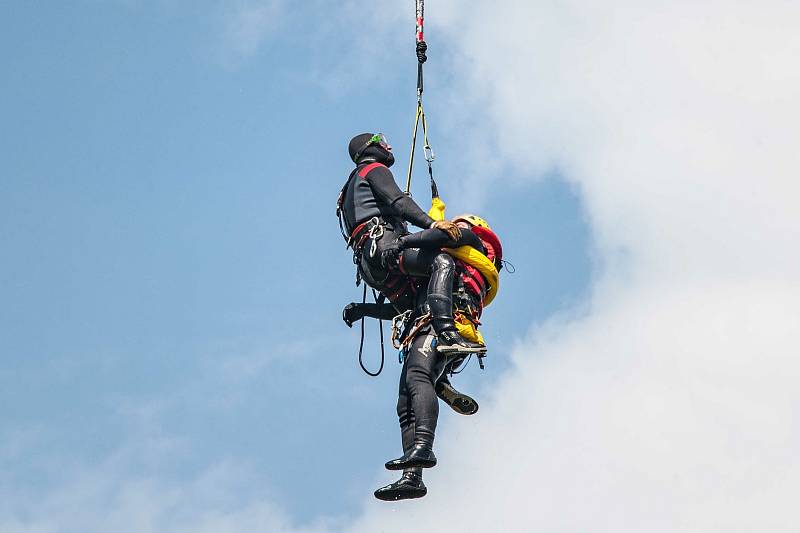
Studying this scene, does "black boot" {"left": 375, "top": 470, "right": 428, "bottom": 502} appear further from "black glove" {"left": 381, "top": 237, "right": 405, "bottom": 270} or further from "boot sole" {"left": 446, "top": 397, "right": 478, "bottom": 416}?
"black glove" {"left": 381, "top": 237, "right": 405, "bottom": 270}

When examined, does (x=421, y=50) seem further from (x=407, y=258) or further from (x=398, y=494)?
(x=398, y=494)

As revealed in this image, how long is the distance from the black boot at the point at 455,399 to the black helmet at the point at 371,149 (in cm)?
236

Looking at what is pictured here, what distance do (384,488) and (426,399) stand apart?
39.4 inches

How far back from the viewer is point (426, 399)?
60.6 feet

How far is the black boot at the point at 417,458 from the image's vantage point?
18094 millimetres

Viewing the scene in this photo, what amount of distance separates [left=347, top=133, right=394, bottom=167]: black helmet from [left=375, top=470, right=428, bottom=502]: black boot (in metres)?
3.42

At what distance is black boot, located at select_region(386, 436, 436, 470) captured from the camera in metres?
18.1

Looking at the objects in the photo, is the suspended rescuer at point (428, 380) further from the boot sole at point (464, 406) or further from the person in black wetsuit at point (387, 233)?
the person in black wetsuit at point (387, 233)

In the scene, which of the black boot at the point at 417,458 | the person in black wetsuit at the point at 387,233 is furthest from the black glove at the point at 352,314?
the black boot at the point at 417,458

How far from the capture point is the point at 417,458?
18109 millimetres

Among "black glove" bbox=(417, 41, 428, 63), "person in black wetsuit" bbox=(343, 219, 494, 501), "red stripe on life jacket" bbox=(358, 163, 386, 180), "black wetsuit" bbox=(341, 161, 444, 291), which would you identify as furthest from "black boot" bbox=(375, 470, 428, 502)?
"black glove" bbox=(417, 41, 428, 63)

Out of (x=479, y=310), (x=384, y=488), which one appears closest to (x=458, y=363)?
(x=479, y=310)

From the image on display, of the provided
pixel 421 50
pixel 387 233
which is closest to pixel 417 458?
pixel 387 233

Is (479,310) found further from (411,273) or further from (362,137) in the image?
(362,137)
